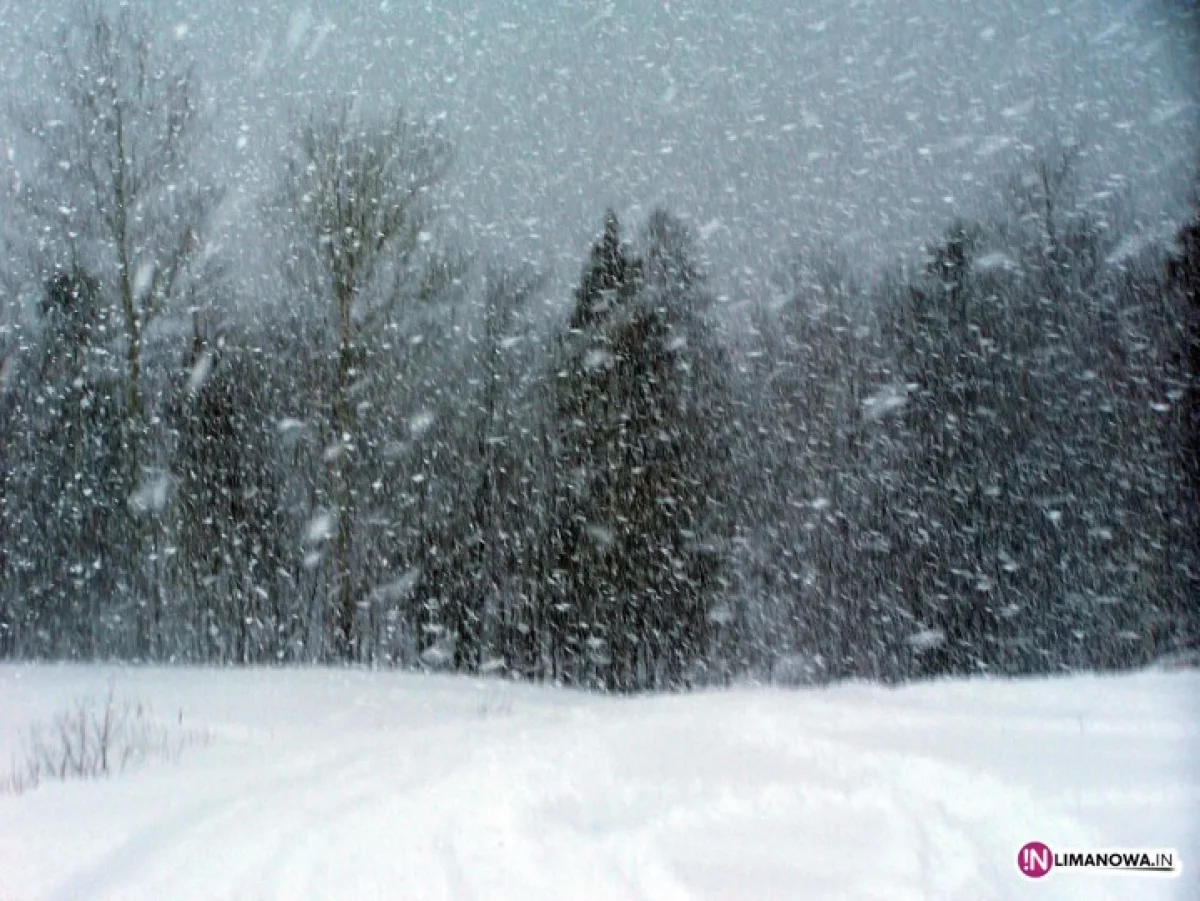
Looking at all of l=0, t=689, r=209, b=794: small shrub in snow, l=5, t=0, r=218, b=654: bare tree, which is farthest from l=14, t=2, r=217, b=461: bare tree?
l=0, t=689, r=209, b=794: small shrub in snow

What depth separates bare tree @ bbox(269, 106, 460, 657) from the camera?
3.57 meters

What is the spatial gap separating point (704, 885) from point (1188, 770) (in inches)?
46.4

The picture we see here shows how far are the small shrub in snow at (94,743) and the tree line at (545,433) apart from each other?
36 cm

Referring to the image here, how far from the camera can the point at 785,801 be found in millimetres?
2078

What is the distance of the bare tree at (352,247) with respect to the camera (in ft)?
11.7

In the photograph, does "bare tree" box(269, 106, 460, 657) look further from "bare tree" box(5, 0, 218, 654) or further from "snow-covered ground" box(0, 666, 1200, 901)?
"snow-covered ground" box(0, 666, 1200, 901)

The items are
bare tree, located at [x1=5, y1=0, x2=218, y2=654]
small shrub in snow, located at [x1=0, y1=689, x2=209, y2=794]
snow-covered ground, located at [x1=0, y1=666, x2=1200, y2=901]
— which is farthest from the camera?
bare tree, located at [x1=5, y1=0, x2=218, y2=654]

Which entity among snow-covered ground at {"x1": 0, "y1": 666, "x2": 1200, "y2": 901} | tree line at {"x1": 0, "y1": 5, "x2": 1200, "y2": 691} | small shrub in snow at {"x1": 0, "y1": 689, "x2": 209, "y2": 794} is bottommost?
snow-covered ground at {"x1": 0, "y1": 666, "x2": 1200, "y2": 901}

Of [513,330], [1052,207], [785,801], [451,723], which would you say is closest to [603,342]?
[513,330]

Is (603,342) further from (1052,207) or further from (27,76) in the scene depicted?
(27,76)

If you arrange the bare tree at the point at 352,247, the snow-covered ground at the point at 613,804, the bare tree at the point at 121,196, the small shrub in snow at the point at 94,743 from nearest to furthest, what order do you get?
1. the snow-covered ground at the point at 613,804
2. the small shrub in snow at the point at 94,743
3. the bare tree at the point at 121,196
4. the bare tree at the point at 352,247

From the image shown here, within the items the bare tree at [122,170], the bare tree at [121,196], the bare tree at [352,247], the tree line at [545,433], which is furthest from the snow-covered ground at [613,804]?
the bare tree at [122,170]

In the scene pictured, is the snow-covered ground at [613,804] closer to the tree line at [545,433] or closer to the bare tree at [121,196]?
the tree line at [545,433]

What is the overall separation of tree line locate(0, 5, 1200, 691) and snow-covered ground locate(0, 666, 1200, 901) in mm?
405
